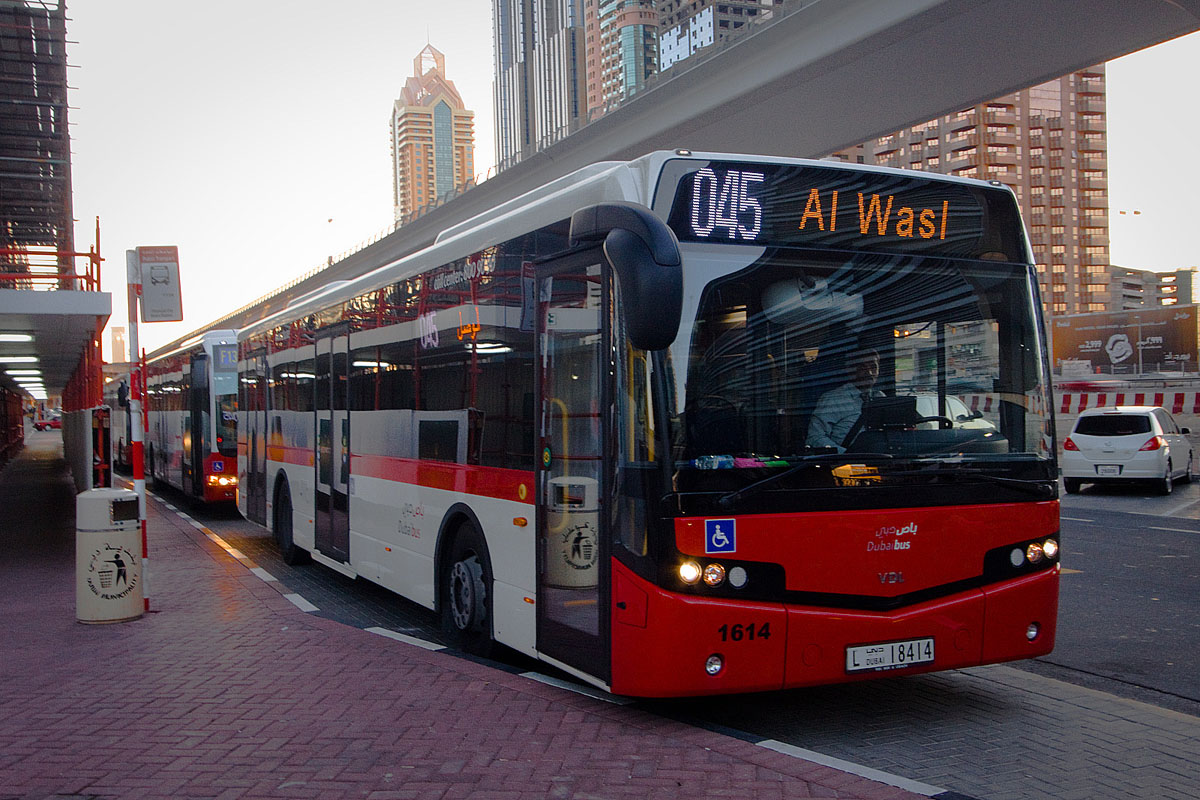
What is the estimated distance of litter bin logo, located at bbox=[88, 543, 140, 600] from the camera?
8.80 meters

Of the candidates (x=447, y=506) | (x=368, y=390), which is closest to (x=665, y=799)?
(x=447, y=506)

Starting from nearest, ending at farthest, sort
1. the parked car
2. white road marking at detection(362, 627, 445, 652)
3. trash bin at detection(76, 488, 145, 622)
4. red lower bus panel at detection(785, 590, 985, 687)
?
red lower bus panel at detection(785, 590, 985, 687) < white road marking at detection(362, 627, 445, 652) < trash bin at detection(76, 488, 145, 622) < the parked car

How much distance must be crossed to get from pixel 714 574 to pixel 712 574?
0.04ft

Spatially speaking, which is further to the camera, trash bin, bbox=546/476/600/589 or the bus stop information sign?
the bus stop information sign

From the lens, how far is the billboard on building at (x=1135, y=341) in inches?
2502

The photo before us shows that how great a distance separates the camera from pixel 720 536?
5328 millimetres

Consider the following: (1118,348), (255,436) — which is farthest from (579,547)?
(1118,348)

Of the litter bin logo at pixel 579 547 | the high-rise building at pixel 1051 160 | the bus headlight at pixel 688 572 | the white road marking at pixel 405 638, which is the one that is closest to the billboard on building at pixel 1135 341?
the white road marking at pixel 405 638

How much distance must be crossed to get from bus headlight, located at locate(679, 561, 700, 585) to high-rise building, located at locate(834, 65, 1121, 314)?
5636 inches

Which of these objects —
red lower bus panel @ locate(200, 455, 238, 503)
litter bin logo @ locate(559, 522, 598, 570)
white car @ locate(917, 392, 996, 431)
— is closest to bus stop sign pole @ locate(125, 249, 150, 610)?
litter bin logo @ locate(559, 522, 598, 570)

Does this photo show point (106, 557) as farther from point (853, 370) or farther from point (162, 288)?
point (853, 370)

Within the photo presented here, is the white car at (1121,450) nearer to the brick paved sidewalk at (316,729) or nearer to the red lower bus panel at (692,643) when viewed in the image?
the brick paved sidewalk at (316,729)

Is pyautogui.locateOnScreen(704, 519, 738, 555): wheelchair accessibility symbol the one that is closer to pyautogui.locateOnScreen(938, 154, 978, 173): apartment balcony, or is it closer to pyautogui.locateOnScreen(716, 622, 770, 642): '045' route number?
pyautogui.locateOnScreen(716, 622, 770, 642): '045' route number

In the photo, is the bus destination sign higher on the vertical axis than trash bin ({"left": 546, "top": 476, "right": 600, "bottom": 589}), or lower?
higher
